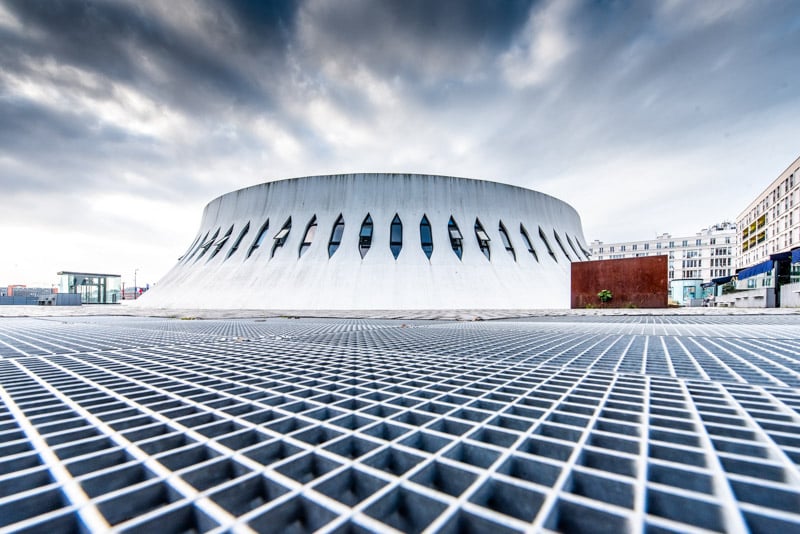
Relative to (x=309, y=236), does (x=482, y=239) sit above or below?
below

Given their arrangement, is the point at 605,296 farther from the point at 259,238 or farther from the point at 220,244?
the point at 220,244

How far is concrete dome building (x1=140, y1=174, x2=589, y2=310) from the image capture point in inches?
933

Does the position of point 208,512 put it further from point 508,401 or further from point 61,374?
point 61,374

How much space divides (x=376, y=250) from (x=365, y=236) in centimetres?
176

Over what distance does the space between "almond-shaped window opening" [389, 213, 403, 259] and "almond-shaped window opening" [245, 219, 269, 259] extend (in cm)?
994

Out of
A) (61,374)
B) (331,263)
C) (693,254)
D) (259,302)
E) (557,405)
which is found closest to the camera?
(557,405)

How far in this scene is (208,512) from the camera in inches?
33.7

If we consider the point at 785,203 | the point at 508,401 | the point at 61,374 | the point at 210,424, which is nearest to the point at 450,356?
the point at 508,401

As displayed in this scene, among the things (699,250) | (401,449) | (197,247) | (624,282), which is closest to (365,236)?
(197,247)

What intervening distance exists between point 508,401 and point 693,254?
102239 mm

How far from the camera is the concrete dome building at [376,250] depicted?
77.8 ft

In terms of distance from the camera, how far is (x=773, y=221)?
48.1 m

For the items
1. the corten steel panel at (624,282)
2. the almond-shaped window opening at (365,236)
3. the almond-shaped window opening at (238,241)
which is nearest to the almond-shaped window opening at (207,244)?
the almond-shaped window opening at (238,241)

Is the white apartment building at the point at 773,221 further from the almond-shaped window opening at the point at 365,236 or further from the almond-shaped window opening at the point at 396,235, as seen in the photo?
the almond-shaped window opening at the point at 365,236
